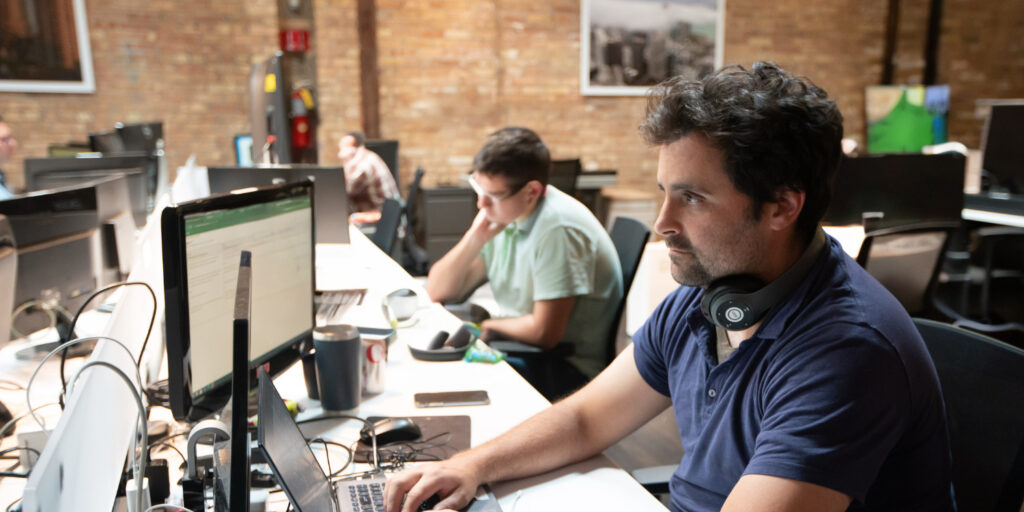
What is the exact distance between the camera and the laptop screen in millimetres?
799

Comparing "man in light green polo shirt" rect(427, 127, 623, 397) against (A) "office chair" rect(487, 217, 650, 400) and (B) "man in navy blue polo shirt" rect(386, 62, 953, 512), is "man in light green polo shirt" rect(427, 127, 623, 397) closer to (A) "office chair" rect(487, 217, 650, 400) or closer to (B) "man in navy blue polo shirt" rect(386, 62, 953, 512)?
(A) "office chair" rect(487, 217, 650, 400)

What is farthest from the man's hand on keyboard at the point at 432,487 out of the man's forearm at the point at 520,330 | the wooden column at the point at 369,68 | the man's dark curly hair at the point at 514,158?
the wooden column at the point at 369,68

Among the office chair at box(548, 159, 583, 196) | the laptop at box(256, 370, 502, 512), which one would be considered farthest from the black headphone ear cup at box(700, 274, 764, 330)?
the office chair at box(548, 159, 583, 196)

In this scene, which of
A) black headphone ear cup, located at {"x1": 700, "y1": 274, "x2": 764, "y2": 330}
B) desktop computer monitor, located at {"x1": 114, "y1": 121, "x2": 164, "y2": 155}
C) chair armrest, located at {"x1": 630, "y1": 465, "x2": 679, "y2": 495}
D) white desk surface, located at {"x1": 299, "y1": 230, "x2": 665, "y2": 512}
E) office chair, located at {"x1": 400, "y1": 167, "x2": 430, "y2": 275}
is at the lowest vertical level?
office chair, located at {"x1": 400, "y1": 167, "x2": 430, "y2": 275}

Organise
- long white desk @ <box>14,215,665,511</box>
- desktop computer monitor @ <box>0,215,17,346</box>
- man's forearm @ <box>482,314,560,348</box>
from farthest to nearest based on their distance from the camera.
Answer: man's forearm @ <box>482,314,560,348</box> < desktop computer monitor @ <box>0,215,17,346</box> < long white desk @ <box>14,215,665,511</box>

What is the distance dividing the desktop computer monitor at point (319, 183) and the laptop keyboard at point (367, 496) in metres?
1.83

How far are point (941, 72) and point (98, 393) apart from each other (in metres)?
7.86

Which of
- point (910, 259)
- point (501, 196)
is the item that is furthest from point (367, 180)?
point (910, 259)

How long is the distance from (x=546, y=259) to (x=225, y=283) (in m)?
1.11

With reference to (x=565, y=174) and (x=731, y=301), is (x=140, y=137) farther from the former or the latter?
(x=731, y=301)

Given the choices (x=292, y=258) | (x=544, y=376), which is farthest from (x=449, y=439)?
(x=544, y=376)

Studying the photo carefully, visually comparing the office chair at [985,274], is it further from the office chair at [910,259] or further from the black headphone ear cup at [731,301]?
the black headphone ear cup at [731,301]

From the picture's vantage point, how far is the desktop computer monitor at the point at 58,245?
71.5 inches

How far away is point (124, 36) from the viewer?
5.58 meters
